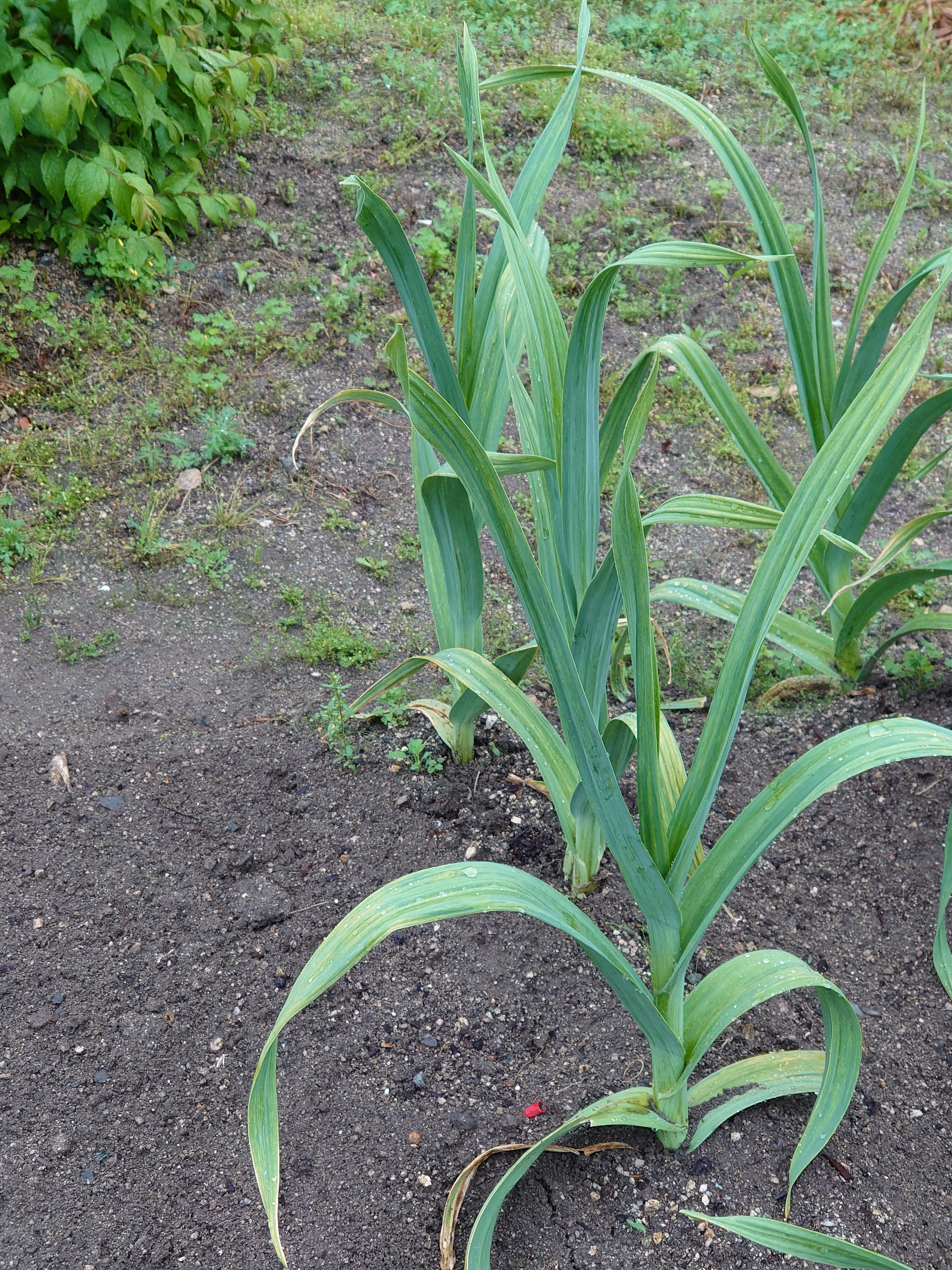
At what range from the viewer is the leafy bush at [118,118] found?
2.70 m

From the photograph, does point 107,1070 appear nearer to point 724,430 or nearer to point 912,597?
point 912,597

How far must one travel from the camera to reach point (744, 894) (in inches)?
71.3

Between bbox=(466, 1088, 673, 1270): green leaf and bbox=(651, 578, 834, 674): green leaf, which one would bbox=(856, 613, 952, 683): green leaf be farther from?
bbox=(466, 1088, 673, 1270): green leaf

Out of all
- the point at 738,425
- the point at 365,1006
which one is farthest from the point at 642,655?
the point at 738,425

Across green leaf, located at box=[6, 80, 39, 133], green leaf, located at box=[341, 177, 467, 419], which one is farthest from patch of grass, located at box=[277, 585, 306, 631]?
→ green leaf, located at box=[6, 80, 39, 133]

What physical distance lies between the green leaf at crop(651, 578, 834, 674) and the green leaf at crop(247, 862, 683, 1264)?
2.46 ft

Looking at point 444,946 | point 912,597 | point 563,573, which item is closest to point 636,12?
point 912,597

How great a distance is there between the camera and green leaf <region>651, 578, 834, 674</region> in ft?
6.38

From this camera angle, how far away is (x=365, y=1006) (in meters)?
1.63

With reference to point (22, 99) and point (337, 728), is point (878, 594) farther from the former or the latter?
point (22, 99)

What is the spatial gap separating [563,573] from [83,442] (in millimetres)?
1826

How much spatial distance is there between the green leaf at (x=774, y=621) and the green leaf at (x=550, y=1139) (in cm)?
82

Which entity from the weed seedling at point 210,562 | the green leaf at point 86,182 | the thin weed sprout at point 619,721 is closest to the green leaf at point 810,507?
the thin weed sprout at point 619,721

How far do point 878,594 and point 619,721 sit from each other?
2.96 feet
